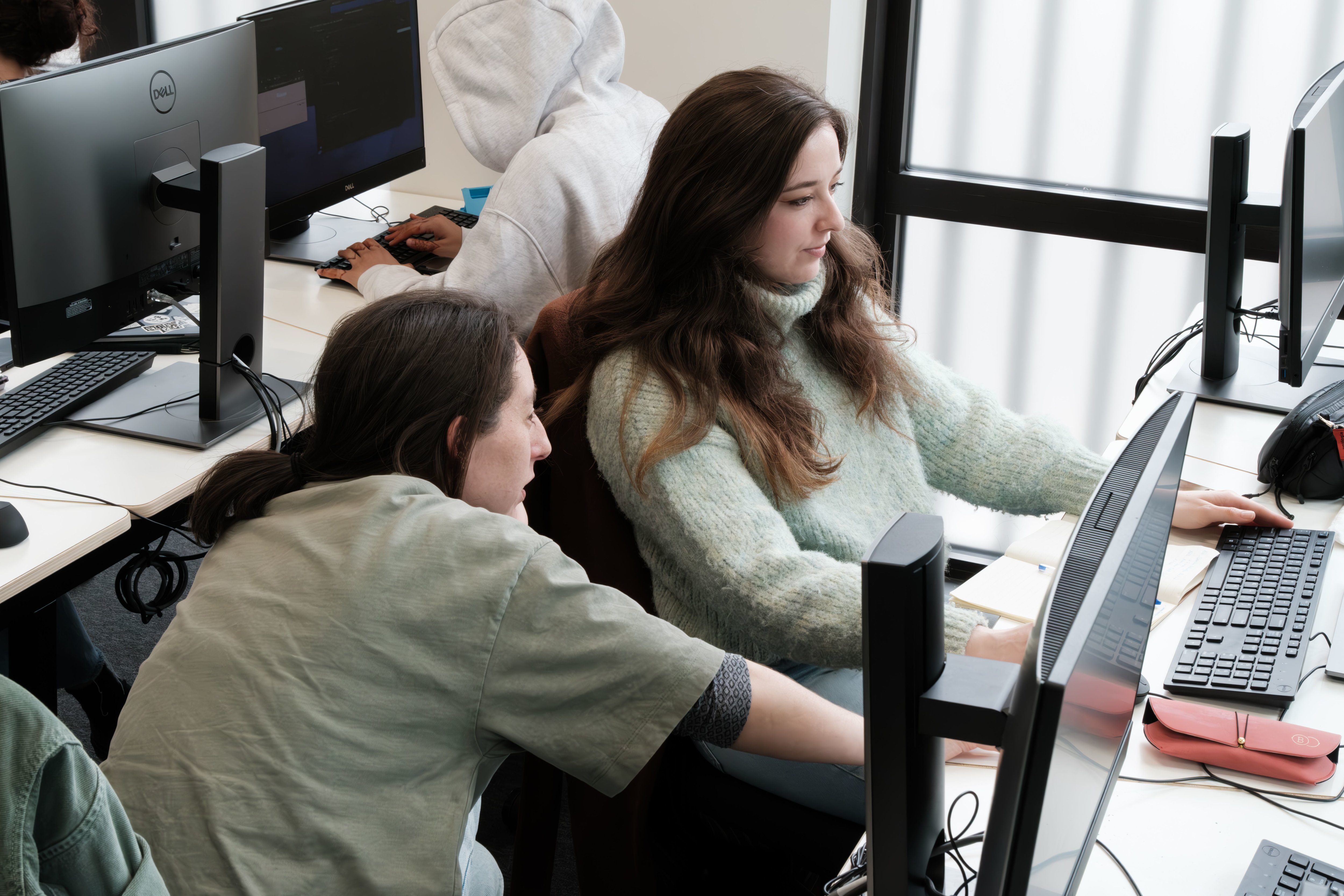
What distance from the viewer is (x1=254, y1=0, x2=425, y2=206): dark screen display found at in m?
2.32

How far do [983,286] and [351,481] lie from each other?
2.07 meters

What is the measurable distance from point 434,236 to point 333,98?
1.13 feet

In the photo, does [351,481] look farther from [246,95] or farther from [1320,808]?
[246,95]

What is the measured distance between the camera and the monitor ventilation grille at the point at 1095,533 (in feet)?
2.17

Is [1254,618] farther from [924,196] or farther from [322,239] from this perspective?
[322,239]

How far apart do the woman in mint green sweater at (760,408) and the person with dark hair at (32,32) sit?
5.34 ft

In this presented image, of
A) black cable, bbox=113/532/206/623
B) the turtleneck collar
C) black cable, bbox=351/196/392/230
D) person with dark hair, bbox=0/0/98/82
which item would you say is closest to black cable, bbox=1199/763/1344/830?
the turtleneck collar

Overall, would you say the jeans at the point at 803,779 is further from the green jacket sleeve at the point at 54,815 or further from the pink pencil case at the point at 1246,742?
the green jacket sleeve at the point at 54,815

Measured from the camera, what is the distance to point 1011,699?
690 millimetres

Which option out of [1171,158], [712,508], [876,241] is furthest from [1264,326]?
[712,508]

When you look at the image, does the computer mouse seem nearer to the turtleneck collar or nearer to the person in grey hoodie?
the person in grey hoodie

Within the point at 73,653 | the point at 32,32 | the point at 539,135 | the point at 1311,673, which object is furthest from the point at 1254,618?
the point at 32,32

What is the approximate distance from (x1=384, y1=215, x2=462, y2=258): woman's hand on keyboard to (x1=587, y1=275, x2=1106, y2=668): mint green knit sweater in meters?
1.06

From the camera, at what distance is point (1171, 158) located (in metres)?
2.52
